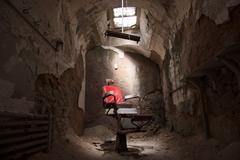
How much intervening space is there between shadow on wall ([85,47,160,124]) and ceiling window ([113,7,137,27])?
150 cm

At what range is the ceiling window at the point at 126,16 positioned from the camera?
8.04 m

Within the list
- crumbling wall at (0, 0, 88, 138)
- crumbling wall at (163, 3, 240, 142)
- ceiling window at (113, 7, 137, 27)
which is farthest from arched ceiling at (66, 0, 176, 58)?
crumbling wall at (163, 3, 240, 142)

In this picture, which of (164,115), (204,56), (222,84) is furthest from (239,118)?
(164,115)

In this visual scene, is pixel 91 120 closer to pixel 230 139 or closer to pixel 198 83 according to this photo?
pixel 198 83

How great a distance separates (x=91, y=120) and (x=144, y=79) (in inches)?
126

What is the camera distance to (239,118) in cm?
279

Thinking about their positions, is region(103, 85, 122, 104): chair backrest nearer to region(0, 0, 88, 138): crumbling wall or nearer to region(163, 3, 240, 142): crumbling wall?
region(0, 0, 88, 138): crumbling wall

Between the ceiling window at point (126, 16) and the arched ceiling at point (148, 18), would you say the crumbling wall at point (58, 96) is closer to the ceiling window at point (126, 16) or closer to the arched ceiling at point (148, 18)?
the arched ceiling at point (148, 18)

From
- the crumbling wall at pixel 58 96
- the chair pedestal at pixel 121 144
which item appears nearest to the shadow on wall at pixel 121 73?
the crumbling wall at pixel 58 96

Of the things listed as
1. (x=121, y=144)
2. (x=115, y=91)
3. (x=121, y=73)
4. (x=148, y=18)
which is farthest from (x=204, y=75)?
(x=121, y=73)

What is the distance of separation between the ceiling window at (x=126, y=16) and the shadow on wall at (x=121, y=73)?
150cm

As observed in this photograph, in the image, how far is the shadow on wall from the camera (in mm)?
8414

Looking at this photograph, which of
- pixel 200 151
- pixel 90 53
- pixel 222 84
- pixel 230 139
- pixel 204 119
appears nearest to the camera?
pixel 230 139

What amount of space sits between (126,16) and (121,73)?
2712 mm
